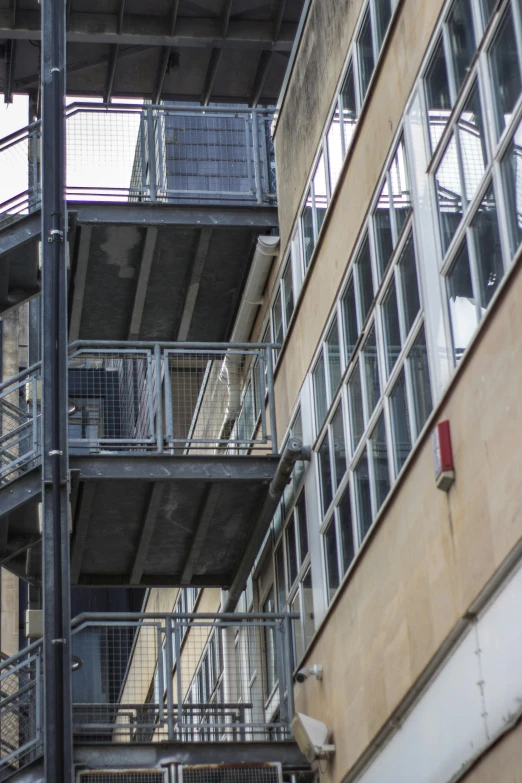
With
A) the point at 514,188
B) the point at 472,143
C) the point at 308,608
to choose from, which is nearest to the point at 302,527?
the point at 308,608

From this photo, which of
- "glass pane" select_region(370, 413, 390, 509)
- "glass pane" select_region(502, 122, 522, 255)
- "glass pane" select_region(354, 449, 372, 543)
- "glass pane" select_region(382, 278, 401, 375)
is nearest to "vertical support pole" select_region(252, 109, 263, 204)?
"glass pane" select_region(354, 449, 372, 543)

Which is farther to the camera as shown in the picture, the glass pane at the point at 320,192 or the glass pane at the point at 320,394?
the glass pane at the point at 320,192

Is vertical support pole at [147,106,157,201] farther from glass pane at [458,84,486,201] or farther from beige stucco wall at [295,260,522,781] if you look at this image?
glass pane at [458,84,486,201]

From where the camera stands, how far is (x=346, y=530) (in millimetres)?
13359

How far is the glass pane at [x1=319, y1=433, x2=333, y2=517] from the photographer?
1430 centimetres

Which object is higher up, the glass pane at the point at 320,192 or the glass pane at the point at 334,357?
the glass pane at the point at 320,192

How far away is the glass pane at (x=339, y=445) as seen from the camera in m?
13.7

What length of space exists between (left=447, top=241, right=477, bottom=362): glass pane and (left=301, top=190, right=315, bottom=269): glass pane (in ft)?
18.4

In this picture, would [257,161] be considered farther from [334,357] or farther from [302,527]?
[302,527]

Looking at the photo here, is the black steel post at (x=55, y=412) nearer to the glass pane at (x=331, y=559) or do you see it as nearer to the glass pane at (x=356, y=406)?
the glass pane at (x=331, y=559)

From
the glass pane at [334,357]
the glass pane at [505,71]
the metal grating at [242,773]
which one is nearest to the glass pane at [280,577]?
the metal grating at [242,773]

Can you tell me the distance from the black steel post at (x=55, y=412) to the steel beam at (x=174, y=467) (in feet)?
2.46

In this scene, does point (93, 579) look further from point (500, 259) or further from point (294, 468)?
point (500, 259)

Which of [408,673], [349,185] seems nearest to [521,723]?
[408,673]
